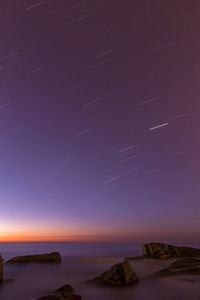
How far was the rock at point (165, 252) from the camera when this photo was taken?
188 ft

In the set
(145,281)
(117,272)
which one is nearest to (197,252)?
(145,281)

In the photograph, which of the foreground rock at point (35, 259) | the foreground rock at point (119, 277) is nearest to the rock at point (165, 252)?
the foreground rock at point (35, 259)

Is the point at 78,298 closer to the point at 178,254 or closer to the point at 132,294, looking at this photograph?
the point at 132,294

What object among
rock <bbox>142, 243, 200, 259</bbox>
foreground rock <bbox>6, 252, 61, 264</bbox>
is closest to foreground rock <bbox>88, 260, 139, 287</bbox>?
rock <bbox>142, 243, 200, 259</bbox>

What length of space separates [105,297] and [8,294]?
1090cm

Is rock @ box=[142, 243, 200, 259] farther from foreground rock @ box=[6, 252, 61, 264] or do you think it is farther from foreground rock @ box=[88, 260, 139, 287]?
foreground rock @ box=[88, 260, 139, 287]

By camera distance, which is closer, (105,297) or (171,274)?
(105,297)

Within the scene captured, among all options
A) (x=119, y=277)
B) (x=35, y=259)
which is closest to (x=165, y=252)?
(x=35, y=259)

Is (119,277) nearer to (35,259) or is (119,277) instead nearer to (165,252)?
(165,252)

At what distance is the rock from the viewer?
57.3 meters

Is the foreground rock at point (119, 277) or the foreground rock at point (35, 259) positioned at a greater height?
the foreground rock at point (119, 277)

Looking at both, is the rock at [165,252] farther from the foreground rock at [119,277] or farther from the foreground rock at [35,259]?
the foreground rock at [119,277]

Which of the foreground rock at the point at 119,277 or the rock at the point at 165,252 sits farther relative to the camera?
the rock at the point at 165,252

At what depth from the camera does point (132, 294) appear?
23.2 meters
